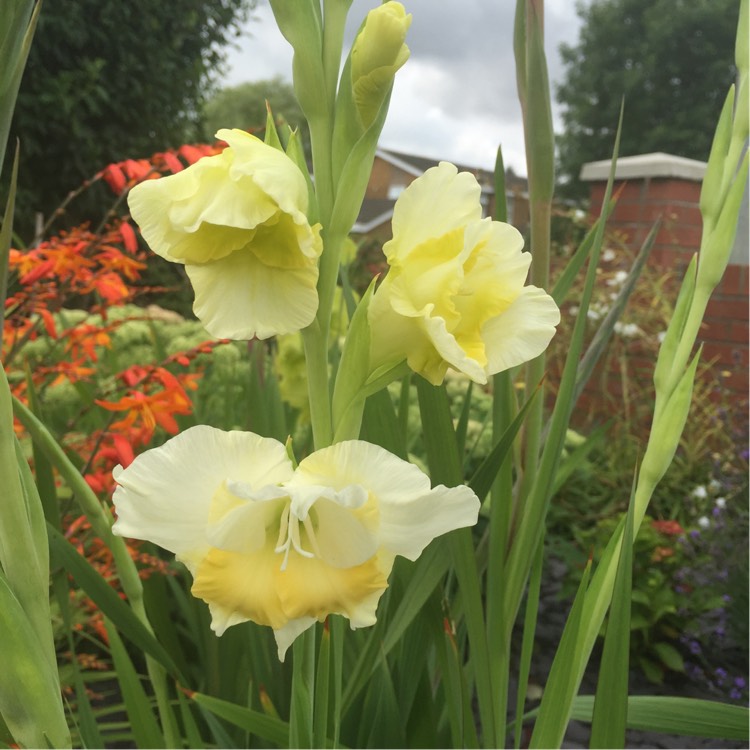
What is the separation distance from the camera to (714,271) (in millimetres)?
623

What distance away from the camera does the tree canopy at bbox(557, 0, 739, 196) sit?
1691 cm

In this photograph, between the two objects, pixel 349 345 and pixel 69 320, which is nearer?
pixel 349 345

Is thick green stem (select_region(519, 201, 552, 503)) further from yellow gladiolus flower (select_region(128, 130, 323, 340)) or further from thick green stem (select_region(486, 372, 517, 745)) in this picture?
yellow gladiolus flower (select_region(128, 130, 323, 340))

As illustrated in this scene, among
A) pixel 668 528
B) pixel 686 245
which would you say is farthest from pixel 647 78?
pixel 668 528

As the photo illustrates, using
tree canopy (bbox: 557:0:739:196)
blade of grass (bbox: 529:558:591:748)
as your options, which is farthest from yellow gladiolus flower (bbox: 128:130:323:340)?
tree canopy (bbox: 557:0:739:196)

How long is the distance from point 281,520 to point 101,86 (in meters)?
5.42

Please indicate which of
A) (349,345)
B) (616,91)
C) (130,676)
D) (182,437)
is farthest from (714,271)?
(616,91)

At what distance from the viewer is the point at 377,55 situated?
0.44 m

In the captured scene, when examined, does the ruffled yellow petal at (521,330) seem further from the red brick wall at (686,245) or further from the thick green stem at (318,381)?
the red brick wall at (686,245)

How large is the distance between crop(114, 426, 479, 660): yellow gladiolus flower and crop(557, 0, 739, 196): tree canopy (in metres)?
17.3

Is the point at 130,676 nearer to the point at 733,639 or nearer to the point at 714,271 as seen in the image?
the point at 714,271

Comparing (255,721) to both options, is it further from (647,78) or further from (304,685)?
(647,78)

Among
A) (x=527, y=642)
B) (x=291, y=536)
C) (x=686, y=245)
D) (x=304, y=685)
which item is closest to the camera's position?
(x=291, y=536)

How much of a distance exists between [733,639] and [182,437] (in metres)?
2.08
